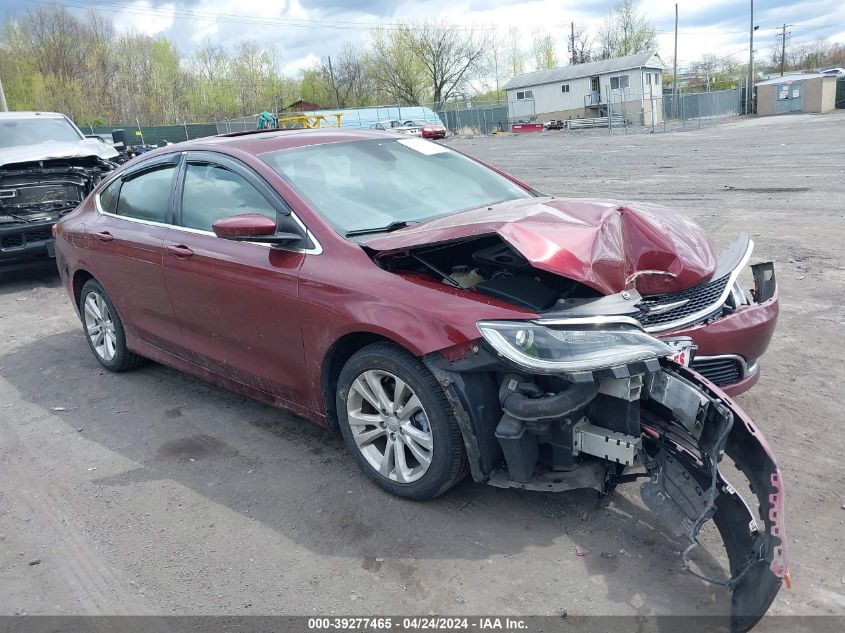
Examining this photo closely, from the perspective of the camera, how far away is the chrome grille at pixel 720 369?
11.7 ft

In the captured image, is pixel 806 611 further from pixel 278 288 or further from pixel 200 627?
pixel 278 288

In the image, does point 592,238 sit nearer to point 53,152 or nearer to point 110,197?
point 110,197

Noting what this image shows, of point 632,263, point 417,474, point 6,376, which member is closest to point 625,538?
point 417,474

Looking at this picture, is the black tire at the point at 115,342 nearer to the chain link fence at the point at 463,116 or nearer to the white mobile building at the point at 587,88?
the chain link fence at the point at 463,116

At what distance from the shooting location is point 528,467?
3086mm

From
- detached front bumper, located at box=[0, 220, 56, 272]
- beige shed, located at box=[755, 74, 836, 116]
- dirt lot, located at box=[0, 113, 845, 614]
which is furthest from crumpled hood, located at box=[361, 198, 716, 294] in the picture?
beige shed, located at box=[755, 74, 836, 116]

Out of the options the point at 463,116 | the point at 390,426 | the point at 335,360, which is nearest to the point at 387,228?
the point at 335,360

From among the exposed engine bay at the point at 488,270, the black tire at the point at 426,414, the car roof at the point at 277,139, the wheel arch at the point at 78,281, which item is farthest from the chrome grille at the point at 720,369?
the wheel arch at the point at 78,281

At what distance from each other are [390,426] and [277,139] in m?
2.13

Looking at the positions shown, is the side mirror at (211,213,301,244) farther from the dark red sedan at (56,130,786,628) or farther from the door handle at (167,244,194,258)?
the door handle at (167,244,194,258)

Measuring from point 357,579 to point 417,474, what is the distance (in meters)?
0.60

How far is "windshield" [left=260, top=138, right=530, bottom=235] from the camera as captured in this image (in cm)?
397

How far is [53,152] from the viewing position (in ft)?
32.0

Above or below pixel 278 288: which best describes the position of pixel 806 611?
below
